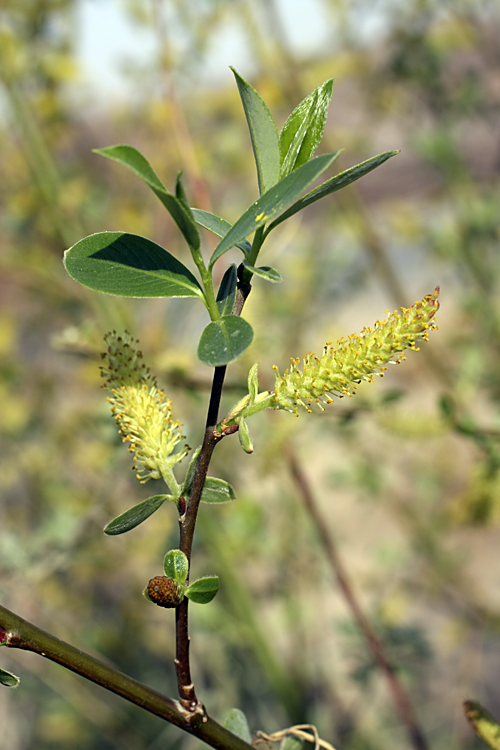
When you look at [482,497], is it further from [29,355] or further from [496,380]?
[29,355]

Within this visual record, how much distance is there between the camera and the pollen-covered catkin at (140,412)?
260 millimetres

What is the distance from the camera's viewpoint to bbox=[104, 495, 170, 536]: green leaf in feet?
0.78

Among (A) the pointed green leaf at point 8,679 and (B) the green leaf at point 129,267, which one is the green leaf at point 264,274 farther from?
(A) the pointed green leaf at point 8,679

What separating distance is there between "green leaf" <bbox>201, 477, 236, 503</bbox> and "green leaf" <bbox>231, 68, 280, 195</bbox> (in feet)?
0.40

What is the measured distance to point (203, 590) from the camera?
24 centimetres

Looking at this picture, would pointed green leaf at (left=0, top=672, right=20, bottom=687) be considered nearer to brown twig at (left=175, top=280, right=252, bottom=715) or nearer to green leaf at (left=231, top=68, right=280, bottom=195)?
brown twig at (left=175, top=280, right=252, bottom=715)

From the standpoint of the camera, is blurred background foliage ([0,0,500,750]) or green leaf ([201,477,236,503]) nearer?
green leaf ([201,477,236,503])

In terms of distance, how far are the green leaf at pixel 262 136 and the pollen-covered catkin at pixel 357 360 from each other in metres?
0.07

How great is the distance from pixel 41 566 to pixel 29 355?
1478 mm

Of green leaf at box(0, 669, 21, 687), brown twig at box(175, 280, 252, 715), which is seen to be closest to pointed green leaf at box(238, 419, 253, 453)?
brown twig at box(175, 280, 252, 715)

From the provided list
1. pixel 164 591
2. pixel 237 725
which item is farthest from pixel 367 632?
pixel 164 591

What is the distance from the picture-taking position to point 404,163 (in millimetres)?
4938

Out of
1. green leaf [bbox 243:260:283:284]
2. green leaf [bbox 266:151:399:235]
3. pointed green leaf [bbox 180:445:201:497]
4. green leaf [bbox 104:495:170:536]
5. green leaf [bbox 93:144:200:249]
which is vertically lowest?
green leaf [bbox 104:495:170:536]

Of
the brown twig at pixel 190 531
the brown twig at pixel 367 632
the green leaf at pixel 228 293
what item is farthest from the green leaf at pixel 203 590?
the brown twig at pixel 367 632
